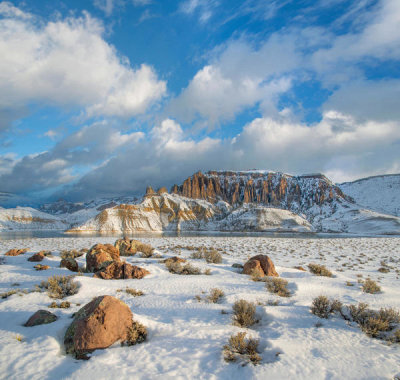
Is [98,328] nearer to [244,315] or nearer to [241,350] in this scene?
[241,350]

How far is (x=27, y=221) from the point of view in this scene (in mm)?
166625

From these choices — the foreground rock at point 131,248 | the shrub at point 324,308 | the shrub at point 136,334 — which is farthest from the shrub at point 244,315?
the foreground rock at point 131,248

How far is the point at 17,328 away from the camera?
17.3 ft

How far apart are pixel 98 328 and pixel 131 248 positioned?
13.6 metres

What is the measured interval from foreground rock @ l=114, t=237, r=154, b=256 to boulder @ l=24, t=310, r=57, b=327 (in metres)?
11.3

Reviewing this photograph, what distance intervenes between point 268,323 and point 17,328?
19.0 ft

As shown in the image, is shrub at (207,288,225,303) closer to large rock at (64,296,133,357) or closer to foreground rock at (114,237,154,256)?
large rock at (64,296,133,357)

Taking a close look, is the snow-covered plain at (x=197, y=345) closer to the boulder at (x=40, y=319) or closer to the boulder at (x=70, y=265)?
the boulder at (x=40, y=319)

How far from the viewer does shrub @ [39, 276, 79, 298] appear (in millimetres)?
7434

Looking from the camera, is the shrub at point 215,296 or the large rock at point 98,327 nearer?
the large rock at point 98,327

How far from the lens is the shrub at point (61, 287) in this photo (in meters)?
7.43

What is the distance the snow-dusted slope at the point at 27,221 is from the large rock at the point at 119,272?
577ft

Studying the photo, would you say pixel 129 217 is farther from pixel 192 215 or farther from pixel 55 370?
pixel 55 370

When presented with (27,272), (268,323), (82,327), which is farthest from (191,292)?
(27,272)
